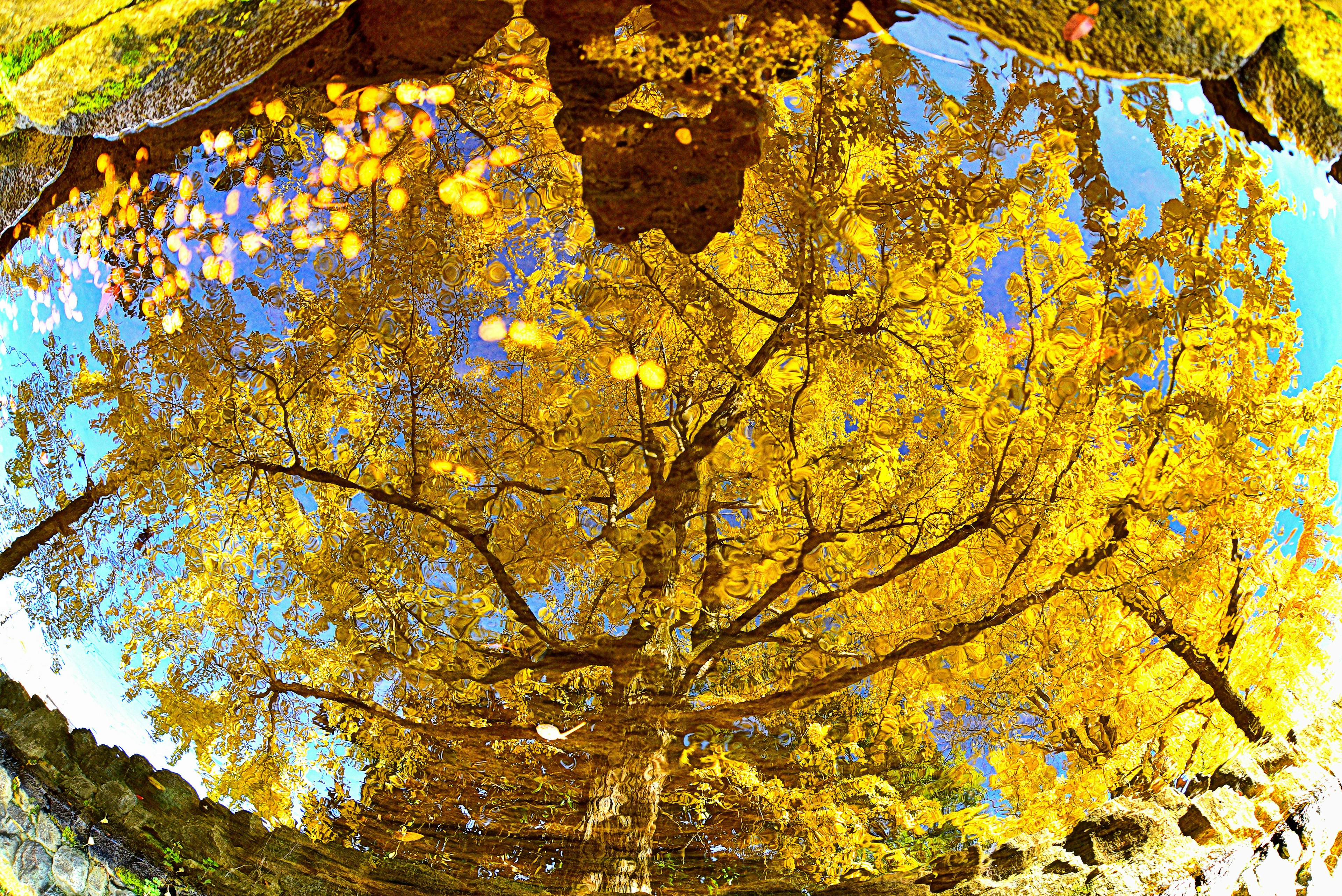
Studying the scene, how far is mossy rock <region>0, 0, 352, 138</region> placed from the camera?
1.46 meters

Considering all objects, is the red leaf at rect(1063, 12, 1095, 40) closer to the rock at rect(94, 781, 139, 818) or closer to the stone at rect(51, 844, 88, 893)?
the rock at rect(94, 781, 139, 818)

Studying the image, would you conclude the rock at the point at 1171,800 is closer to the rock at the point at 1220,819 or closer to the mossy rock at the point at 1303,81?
the rock at the point at 1220,819

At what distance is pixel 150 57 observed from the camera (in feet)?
4.91

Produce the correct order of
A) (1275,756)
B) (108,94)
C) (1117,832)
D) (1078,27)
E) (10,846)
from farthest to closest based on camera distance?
1. (10,846)
2. (1275,756)
3. (1117,832)
4. (108,94)
5. (1078,27)

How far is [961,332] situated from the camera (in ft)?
4.74

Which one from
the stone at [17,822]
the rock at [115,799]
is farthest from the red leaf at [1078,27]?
the stone at [17,822]

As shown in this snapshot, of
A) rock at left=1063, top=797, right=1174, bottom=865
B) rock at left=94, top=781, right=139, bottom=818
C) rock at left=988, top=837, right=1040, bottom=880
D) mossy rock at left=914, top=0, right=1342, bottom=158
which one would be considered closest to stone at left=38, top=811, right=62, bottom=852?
rock at left=94, top=781, right=139, bottom=818

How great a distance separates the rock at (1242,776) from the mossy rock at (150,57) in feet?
7.76

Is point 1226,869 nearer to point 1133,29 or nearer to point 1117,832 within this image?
point 1117,832

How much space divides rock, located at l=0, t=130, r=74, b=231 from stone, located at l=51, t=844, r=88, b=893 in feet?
4.74

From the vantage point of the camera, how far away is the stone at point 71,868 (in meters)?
2.03

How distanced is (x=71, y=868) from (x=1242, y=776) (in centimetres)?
273

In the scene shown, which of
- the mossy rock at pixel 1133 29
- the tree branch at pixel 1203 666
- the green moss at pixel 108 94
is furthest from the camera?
the tree branch at pixel 1203 666

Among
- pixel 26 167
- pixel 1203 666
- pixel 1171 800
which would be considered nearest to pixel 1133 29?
pixel 1203 666
